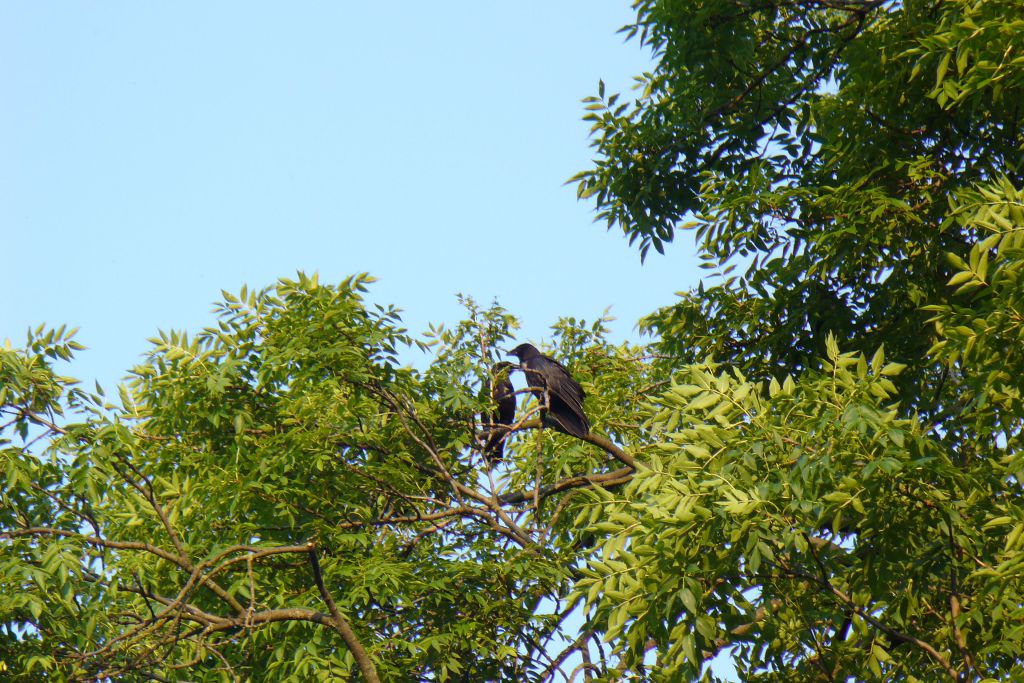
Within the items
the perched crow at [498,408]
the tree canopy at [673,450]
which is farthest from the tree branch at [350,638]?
the perched crow at [498,408]

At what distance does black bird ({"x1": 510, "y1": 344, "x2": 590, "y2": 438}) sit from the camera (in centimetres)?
864

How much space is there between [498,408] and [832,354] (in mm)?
3555

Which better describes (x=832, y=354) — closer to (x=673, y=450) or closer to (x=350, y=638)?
(x=673, y=450)

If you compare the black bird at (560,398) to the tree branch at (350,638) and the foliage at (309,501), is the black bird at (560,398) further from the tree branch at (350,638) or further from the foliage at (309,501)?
the tree branch at (350,638)

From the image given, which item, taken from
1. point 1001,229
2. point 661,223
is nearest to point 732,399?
point 1001,229

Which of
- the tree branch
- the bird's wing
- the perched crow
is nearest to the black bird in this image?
the bird's wing

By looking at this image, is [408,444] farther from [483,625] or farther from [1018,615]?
[1018,615]

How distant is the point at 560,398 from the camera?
8.82 meters

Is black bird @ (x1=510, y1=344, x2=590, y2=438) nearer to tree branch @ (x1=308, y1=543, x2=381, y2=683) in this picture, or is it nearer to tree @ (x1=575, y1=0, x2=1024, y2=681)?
tree @ (x1=575, y1=0, x2=1024, y2=681)

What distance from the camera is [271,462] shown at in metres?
7.39

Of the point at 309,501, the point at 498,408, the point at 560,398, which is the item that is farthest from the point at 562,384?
the point at 309,501

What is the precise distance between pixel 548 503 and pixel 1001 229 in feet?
14.1

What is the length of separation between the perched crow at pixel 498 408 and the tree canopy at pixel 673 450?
13cm

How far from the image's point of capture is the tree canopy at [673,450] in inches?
216
